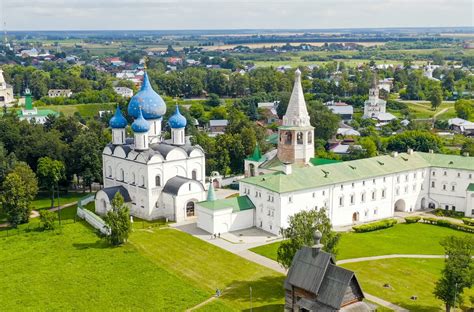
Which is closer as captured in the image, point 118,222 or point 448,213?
point 118,222

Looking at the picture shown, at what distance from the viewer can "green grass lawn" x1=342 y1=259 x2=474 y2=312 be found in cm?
3409

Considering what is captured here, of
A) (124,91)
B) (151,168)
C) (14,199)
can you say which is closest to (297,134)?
(151,168)

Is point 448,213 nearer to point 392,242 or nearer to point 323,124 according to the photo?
point 392,242

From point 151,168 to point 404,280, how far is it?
23.9 metres

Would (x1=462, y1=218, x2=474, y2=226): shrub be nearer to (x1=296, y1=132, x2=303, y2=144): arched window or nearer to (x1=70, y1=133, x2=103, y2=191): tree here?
(x1=296, y1=132, x2=303, y2=144): arched window

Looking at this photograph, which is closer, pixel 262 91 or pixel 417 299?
pixel 417 299

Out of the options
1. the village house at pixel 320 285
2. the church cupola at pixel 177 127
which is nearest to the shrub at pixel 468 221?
the village house at pixel 320 285

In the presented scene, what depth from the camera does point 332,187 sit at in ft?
161

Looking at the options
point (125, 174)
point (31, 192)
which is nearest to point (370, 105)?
point (125, 174)

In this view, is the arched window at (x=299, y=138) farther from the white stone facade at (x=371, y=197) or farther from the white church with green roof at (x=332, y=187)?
the white stone facade at (x=371, y=197)

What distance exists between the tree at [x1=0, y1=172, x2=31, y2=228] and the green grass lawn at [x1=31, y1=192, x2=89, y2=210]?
697 cm

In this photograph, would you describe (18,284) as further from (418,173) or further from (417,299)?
(418,173)

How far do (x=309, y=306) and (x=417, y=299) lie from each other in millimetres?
8728

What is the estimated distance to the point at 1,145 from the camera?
60.3m
